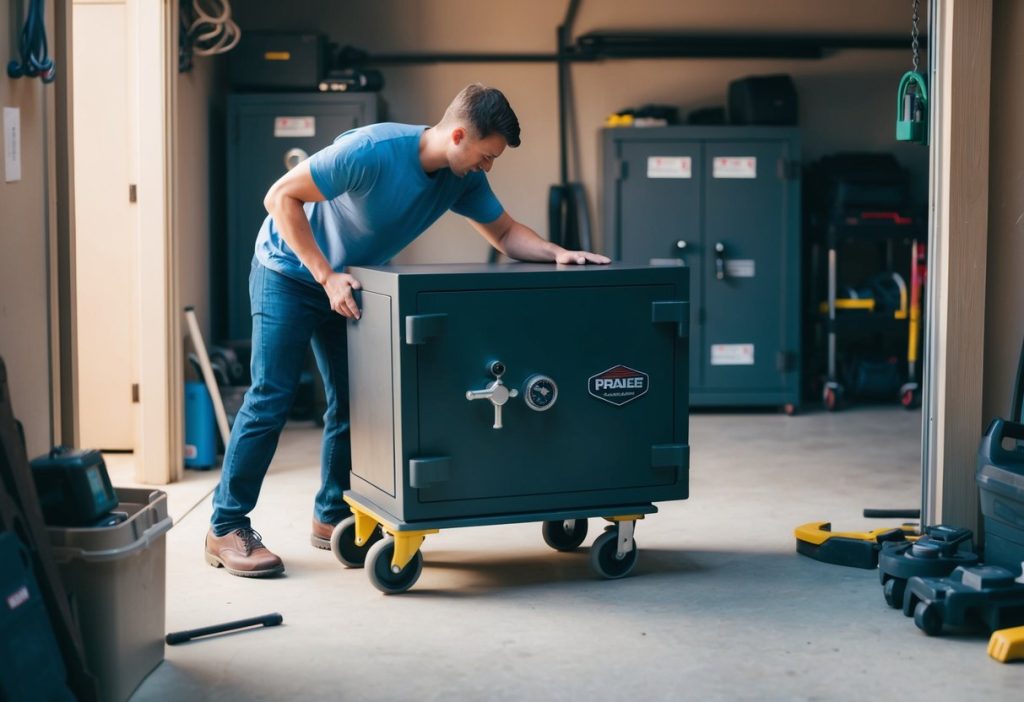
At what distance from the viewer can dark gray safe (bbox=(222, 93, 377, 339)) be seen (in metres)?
6.49

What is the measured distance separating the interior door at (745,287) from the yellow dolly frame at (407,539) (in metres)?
3.13

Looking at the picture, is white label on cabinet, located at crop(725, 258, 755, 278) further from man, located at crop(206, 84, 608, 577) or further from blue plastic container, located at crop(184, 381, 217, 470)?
man, located at crop(206, 84, 608, 577)

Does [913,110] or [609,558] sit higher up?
[913,110]

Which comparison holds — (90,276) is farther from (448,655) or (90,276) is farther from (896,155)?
(896,155)

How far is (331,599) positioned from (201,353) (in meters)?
2.18

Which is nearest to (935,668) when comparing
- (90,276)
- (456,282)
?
(456,282)

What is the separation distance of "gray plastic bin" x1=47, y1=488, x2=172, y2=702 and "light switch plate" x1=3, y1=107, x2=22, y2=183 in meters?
0.85

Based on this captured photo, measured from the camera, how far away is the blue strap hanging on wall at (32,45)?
2.97 meters

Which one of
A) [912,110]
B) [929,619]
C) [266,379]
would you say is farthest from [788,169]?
[929,619]

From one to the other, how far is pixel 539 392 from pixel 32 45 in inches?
59.1

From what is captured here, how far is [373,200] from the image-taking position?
3.53 m

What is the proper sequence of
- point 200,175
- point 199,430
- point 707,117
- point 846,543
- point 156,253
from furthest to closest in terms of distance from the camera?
point 707,117
point 200,175
point 199,430
point 156,253
point 846,543

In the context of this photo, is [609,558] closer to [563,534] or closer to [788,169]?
[563,534]

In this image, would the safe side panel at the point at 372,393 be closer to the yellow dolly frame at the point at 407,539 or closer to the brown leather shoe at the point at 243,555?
the yellow dolly frame at the point at 407,539
